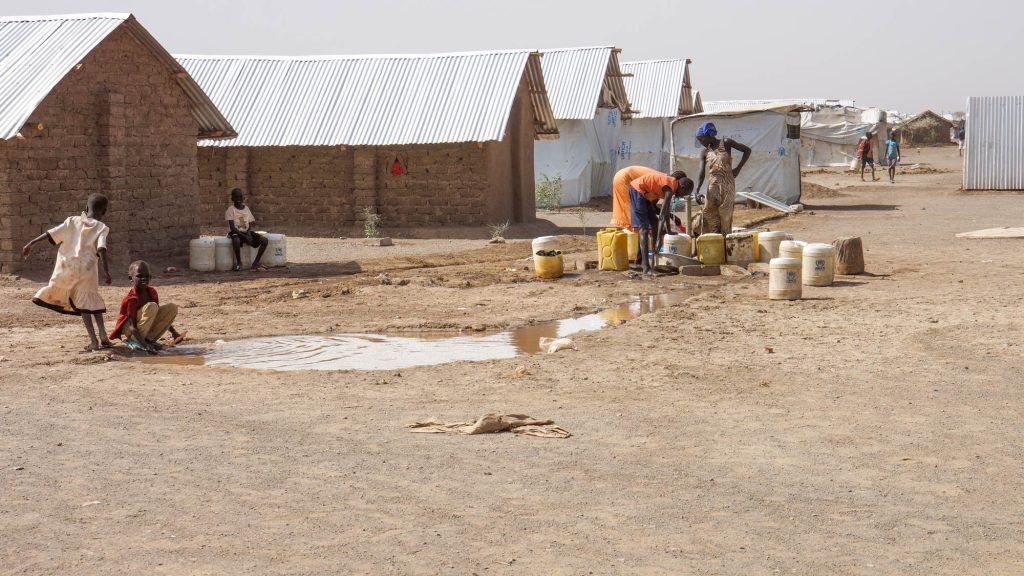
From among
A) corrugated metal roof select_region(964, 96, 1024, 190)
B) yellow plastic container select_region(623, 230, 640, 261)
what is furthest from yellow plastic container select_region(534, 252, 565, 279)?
corrugated metal roof select_region(964, 96, 1024, 190)

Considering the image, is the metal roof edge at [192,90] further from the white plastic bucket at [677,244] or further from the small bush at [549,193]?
the small bush at [549,193]

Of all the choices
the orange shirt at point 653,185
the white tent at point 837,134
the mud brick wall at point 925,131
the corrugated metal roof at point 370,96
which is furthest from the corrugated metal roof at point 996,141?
the mud brick wall at point 925,131

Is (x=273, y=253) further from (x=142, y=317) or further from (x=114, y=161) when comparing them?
(x=142, y=317)

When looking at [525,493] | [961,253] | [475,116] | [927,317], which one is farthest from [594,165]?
[525,493]

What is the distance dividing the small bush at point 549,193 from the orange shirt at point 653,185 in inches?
540

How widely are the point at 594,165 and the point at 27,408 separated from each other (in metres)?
22.9

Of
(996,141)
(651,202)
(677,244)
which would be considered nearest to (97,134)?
(651,202)

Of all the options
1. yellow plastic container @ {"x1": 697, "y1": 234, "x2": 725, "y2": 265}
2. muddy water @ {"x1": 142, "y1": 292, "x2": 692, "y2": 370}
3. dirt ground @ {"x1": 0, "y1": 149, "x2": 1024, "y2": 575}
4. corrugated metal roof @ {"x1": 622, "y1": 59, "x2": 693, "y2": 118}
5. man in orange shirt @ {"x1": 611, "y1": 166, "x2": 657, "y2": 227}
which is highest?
corrugated metal roof @ {"x1": 622, "y1": 59, "x2": 693, "y2": 118}

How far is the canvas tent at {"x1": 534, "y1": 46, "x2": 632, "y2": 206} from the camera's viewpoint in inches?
1085

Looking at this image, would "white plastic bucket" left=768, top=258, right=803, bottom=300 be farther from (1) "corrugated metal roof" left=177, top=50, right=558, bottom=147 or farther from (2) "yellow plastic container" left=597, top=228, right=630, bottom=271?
(1) "corrugated metal roof" left=177, top=50, right=558, bottom=147

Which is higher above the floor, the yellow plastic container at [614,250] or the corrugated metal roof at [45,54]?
the corrugated metal roof at [45,54]

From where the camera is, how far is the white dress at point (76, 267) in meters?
8.98

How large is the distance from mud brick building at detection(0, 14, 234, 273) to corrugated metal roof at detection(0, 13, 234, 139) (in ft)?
0.06

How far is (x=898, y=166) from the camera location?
46.2 metres
